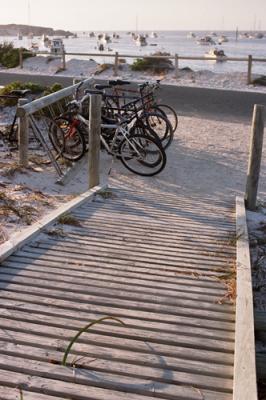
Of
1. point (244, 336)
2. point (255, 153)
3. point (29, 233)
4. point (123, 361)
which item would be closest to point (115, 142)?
point (255, 153)

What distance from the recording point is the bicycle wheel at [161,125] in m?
9.80

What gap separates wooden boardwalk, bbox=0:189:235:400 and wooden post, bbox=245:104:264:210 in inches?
52.3

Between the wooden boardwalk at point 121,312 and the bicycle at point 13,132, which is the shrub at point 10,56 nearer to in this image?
the bicycle at point 13,132

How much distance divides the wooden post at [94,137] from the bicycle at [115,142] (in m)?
1.50

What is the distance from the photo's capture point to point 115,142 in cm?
899

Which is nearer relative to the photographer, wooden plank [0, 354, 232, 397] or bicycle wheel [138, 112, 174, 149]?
wooden plank [0, 354, 232, 397]

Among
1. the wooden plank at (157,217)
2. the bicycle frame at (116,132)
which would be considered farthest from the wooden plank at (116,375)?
the bicycle frame at (116,132)

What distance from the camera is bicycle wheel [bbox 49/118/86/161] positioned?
368 inches

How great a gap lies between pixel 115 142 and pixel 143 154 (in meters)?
0.50

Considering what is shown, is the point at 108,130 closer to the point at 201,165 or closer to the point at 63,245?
the point at 201,165

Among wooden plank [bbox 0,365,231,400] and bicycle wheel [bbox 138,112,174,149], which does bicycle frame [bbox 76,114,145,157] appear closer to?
bicycle wheel [bbox 138,112,174,149]

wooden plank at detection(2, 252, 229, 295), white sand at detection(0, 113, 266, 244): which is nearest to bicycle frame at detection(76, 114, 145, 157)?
white sand at detection(0, 113, 266, 244)

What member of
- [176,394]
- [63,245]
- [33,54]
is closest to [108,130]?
[63,245]

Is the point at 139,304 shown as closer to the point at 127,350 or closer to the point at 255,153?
the point at 127,350
